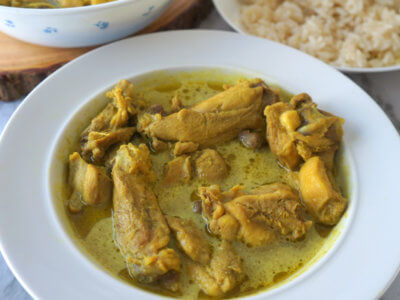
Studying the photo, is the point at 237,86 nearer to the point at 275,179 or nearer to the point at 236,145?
the point at 236,145

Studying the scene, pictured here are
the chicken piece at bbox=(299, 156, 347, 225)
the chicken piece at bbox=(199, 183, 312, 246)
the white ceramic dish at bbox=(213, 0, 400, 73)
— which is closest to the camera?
the chicken piece at bbox=(199, 183, 312, 246)

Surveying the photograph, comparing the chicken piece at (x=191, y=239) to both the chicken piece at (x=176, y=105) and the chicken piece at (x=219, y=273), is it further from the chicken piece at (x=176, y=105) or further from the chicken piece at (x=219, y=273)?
the chicken piece at (x=176, y=105)

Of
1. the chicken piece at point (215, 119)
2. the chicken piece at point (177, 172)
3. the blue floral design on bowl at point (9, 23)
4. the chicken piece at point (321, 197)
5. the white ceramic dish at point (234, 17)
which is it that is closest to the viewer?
the chicken piece at point (321, 197)

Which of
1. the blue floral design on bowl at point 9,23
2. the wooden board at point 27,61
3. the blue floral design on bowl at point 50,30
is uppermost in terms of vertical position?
the blue floral design on bowl at point 9,23

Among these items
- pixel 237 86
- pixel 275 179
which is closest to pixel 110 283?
pixel 275 179

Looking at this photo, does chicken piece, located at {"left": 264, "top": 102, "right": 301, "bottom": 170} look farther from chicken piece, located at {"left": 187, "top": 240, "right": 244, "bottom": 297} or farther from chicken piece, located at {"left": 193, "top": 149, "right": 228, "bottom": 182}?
chicken piece, located at {"left": 187, "top": 240, "right": 244, "bottom": 297}

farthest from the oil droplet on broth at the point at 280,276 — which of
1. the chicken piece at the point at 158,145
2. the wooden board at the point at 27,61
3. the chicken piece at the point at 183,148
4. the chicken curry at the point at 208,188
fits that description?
the wooden board at the point at 27,61

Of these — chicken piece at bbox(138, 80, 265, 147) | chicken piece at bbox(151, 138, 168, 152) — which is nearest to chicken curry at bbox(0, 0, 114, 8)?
chicken piece at bbox(138, 80, 265, 147)
